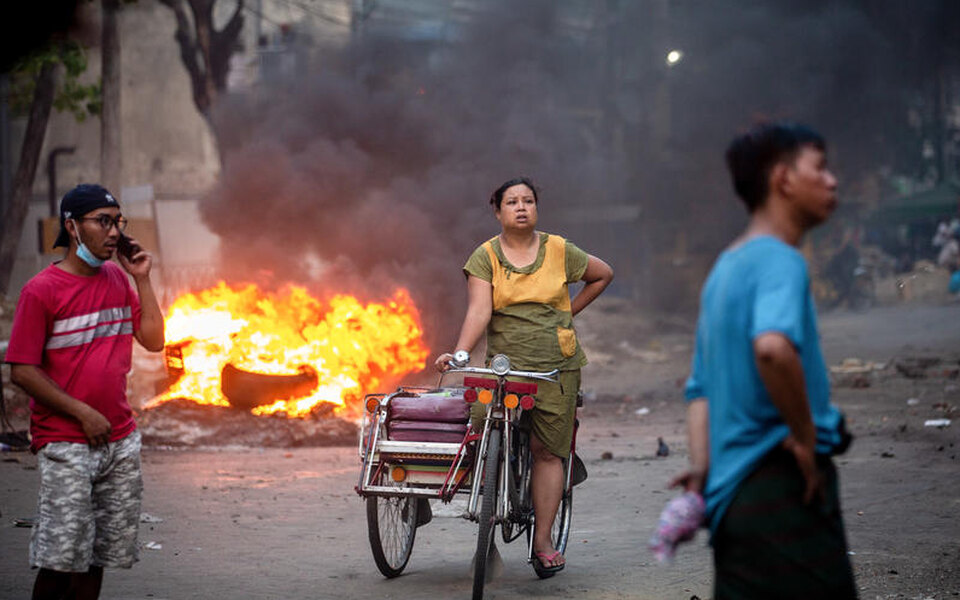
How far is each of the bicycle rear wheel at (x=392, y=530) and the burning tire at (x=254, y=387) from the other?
569 cm

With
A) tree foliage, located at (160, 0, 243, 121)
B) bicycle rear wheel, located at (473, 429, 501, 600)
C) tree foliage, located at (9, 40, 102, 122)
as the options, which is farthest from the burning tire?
tree foliage, located at (160, 0, 243, 121)

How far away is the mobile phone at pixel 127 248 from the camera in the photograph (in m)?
4.09

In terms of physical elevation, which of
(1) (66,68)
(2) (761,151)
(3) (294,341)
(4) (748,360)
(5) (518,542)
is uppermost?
(1) (66,68)

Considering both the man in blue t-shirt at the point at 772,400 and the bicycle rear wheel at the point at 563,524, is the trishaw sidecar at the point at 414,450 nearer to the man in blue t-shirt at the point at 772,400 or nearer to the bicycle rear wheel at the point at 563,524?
the bicycle rear wheel at the point at 563,524

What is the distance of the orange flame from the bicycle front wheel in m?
5.65

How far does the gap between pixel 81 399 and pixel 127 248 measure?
0.60m

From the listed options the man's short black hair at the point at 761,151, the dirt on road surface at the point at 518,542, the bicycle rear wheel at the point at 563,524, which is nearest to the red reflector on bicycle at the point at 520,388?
the dirt on road surface at the point at 518,542

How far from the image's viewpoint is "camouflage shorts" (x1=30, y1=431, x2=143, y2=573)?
378cm

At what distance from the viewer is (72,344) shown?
3.91 meters

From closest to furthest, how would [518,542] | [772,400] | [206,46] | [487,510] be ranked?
1. [772,400]
2. [487,510]
3. [518,542]
4. [206,46]

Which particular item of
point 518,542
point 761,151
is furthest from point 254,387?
point 761,151

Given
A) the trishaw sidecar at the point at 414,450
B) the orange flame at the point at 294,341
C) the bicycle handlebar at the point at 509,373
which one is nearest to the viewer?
the bicycle handlebar at the point at 509,373

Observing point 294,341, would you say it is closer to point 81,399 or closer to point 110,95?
point 110,95

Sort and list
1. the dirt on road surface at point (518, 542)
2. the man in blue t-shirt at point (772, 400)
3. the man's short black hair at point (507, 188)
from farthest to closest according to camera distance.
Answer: the man's short black hair at point (507, 188) → the dirt on road surface at point (518, 542) → the man in blue t-shirt at point (772, 400)
